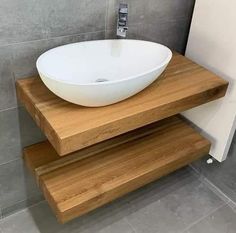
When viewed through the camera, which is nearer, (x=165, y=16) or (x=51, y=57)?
(x=51, y=57)

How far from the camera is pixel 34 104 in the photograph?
1.23m

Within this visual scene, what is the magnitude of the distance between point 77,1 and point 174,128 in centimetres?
89

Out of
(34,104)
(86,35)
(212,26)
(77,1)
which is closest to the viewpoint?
(34,104)

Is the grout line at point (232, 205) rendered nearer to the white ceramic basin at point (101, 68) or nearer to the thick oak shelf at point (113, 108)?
the thick oak shelf at point (113, 108)

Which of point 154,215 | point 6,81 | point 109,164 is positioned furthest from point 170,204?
point 6,81

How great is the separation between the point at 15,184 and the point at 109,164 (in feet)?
1.84

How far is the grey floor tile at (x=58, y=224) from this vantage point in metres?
1.71

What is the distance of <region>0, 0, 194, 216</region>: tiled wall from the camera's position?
1266 millimetres

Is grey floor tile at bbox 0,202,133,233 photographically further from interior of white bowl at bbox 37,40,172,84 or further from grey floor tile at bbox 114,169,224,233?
interior of white bowl at bbox 37,40,172,84

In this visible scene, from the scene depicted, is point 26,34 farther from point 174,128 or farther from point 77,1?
point 174,128

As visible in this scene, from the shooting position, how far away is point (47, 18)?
131cm

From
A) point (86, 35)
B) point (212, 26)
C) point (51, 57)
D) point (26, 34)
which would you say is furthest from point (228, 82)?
point (26, 34)

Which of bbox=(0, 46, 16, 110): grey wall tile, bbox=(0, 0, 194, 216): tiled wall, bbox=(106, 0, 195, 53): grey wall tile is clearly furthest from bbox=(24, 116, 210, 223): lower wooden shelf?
bbox=(106, 0, 195, 53): grey wall tile

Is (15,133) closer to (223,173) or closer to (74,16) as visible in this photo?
(74,16)
